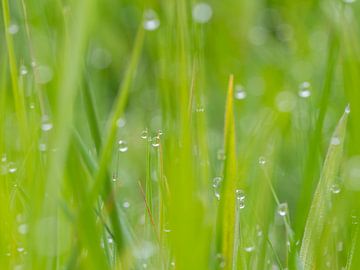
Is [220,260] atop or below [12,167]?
below

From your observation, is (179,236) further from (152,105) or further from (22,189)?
(152,105)

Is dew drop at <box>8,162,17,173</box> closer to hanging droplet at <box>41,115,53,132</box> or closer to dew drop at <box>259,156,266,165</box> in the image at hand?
hanging droplet at <box>41,115,53,132</box>

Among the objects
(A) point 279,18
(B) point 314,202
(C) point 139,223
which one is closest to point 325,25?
(A) point 279,18

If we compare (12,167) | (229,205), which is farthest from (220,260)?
(12,167)

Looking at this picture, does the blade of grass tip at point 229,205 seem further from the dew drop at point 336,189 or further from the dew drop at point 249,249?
the dew drop at point 336,189

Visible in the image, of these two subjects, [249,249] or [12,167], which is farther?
[12,167]

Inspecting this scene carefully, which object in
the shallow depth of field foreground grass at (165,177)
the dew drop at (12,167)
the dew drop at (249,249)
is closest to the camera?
the shallow depth of field foreground grass at (165,177)

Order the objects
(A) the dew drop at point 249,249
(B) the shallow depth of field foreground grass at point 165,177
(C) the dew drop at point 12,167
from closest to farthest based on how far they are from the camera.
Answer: (B) the shallow depth of field foreground grass at point 165,177
(A) the dew drop at point 249,249
(C) the dew drop at point 12,167

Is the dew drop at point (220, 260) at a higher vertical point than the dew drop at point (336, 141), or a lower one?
lower

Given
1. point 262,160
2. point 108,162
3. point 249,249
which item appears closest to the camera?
point 108,162

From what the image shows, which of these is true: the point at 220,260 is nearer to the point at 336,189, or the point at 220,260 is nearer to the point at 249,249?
the point at 249,249

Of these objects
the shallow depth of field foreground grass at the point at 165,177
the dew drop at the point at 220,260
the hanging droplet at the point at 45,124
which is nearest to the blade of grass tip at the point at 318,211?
the shallow depth of field foreground grass at the point at 165,177
